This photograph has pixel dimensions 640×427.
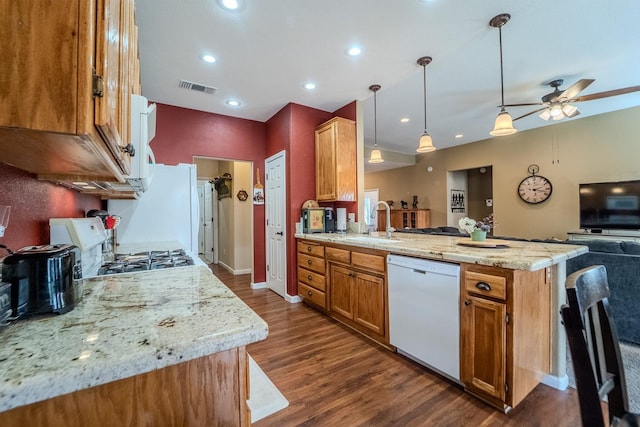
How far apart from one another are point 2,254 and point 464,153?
7.36 metres

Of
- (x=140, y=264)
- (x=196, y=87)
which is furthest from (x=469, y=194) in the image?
(x=140, y=264)

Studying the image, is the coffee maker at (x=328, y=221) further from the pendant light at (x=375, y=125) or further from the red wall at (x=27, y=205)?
the red wall at (x=27, y=205)

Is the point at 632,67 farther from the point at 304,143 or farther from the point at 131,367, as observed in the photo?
the point at 131,367

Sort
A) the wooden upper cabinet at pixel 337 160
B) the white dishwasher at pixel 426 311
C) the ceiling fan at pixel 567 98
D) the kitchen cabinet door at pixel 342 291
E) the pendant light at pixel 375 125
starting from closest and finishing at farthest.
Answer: the white dishwasher at pixel 426 311, the kitchen cabinet door at pixel 342 291, the ceiling fan at pixel 567 98, the pendant light at pixel 375 125, the wooden upper cabinet at pixel 337 160

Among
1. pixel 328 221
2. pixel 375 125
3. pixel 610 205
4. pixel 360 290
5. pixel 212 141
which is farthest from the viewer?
pixel 375 125

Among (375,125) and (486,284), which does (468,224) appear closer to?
(486,284)

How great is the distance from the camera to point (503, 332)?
1530 mm

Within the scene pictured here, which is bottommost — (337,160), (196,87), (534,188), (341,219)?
(341,219)

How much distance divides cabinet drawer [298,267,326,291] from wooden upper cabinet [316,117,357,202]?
101cm

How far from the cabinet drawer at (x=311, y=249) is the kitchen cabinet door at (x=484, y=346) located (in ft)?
5.52

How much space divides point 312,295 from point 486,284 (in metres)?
2.06

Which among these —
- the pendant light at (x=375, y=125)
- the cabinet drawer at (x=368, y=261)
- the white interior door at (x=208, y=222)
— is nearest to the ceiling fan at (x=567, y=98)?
the pendant light at (x=375, y=125)

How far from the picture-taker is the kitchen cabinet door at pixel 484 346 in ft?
5.07

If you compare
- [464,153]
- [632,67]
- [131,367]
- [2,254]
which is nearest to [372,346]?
[131,367]
